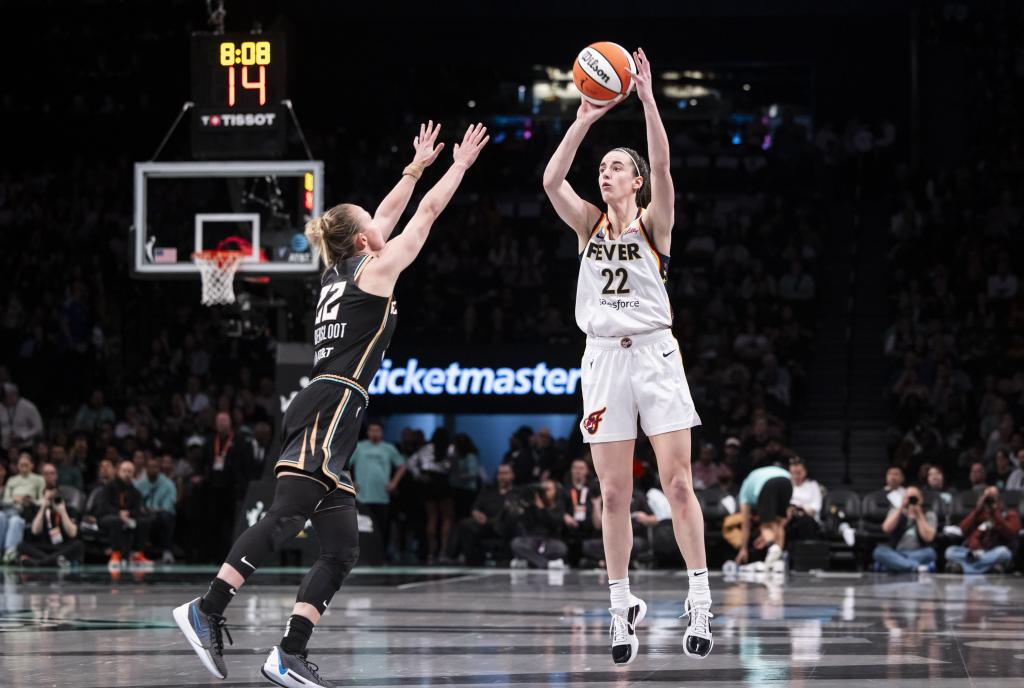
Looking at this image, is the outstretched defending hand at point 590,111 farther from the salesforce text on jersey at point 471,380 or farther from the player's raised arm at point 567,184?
the salesforce text on jersey at point 471,380

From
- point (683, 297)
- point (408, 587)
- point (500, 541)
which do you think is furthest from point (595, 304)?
point (683, 297)

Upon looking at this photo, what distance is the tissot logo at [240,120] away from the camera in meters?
16.5

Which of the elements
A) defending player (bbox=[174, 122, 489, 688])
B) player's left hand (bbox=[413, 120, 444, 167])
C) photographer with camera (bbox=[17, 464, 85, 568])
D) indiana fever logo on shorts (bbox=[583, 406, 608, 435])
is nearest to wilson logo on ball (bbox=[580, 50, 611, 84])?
player's left hand (bbox=[413, 120, 444, 167])

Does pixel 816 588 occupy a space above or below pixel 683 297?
below

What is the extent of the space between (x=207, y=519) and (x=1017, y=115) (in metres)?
17.2

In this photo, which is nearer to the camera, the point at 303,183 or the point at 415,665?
the point at 415,665

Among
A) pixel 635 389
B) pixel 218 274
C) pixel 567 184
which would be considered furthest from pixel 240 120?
pixel 635 389

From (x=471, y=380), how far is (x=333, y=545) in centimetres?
1698

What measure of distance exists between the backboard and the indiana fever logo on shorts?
30.4ft

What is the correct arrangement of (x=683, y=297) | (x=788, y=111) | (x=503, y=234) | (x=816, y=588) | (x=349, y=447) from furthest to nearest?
(x=788, y=111) < (x=503, y=234) < (x=683, y=297) < (x=816, y=588) < (x=349, y=447)

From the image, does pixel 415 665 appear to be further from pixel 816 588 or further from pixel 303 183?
pixel 303 183

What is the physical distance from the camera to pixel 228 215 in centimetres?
1697

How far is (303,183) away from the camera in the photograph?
54.9ft

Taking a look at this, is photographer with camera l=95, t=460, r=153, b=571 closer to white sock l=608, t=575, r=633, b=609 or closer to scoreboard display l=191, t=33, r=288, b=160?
scoreboard display l=191, t=33, r=288, b=160
